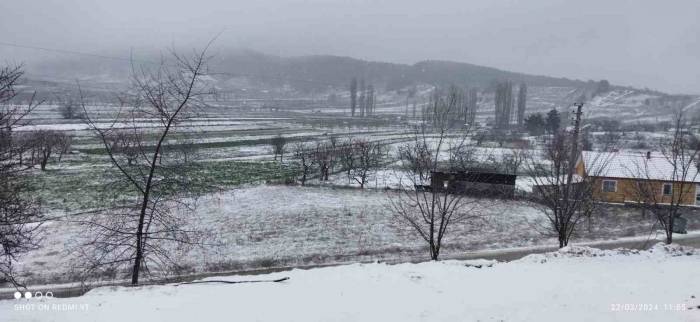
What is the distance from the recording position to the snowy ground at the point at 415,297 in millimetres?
6336

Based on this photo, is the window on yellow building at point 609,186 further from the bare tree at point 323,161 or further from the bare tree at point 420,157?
the bare tree at point 323,161

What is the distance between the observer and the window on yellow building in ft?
97.9

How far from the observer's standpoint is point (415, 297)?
7.17m

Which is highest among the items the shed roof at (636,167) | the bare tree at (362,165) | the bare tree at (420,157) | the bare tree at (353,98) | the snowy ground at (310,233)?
the bare tree at (353,98)

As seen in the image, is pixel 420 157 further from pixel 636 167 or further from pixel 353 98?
pixel 353 98

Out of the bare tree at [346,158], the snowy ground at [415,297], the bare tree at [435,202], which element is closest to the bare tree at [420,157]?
the bare tree at [435,202]

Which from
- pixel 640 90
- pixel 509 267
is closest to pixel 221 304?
pixel 509 267

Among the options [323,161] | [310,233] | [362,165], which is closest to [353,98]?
[362,165]

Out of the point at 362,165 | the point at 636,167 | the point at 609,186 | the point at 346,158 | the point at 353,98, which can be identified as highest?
the point at 353,98

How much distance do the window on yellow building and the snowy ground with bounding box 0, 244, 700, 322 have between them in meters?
23.0

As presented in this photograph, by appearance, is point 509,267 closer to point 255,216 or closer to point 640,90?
point 255,216

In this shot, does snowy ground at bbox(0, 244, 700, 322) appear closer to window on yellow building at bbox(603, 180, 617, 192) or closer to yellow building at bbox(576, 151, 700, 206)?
yellow building at bbox(576, 151, 700, 206)

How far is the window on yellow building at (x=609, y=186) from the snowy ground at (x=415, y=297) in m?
23.0

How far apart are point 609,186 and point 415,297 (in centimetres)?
2767
